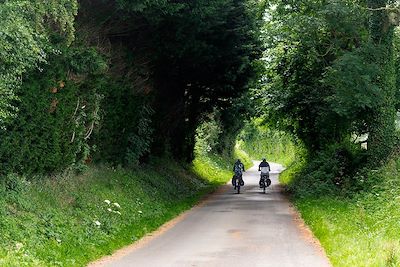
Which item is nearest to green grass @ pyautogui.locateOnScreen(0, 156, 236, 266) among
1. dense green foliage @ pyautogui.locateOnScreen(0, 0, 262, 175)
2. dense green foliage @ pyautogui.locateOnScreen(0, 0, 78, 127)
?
dense green foliage @ pyautogui.locateOnScreen(0, 0, 262, 175)

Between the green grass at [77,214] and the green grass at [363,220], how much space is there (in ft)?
15.5

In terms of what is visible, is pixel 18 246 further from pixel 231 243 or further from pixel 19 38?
pixel 231 243

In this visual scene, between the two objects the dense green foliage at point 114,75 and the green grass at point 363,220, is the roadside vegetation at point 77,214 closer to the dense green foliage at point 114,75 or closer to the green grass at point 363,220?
the dense green foliage at point 114,75

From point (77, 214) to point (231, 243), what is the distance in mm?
3960

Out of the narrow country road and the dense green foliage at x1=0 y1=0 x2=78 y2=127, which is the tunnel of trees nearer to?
the dense green foliage at x1=0 y1=0 x2=78 y2=127

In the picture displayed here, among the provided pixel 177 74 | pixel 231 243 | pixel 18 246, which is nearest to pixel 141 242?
pixel 231 243

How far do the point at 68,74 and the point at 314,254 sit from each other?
8.17 metres

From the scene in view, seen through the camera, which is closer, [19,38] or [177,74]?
[19,38]

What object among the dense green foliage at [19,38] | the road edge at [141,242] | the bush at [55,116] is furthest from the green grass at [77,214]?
the dense green foliage at [19,38]

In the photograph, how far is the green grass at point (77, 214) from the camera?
964 cm

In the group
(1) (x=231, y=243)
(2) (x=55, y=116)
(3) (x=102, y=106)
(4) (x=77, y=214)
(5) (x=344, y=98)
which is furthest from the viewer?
(5) (x=344, y=98)

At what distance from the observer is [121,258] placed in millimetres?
10523

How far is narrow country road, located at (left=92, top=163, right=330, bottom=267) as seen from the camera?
10023mm

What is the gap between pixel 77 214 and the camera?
1288cm
